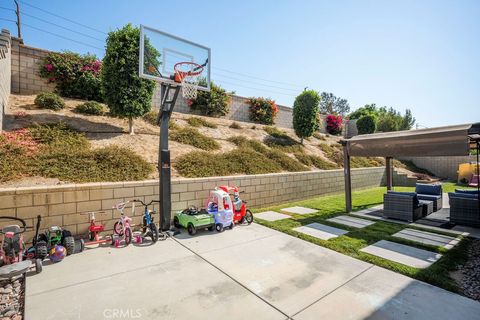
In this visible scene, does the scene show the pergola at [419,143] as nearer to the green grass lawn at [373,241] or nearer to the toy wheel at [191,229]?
the green grass lawn at [373,241]

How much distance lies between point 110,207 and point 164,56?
4.18 metres

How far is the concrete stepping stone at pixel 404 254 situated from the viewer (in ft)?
13.7

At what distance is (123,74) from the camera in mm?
8398

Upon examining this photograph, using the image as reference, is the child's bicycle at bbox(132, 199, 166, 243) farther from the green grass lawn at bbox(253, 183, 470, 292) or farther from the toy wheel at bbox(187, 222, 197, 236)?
the green grass lawn at bbox(253, 183, 470, 292)

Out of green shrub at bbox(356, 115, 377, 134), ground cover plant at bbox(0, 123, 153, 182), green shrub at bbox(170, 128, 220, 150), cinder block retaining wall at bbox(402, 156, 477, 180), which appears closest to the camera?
ground cover plant at bbox(0, 123, 153, 182)

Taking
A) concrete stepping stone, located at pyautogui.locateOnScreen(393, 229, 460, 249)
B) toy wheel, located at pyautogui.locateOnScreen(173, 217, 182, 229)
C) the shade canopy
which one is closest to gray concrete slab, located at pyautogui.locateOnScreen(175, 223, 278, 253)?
toy wheel, located at pyautogui.locateOnScreen(173, 217, 182, 229)

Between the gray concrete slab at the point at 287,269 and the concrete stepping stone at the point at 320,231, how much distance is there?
0.60 metres

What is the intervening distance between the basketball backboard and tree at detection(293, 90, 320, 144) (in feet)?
30.9

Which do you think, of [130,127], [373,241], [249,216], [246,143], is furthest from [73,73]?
[373,241]

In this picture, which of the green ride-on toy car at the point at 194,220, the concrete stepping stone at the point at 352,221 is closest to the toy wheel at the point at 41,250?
the green ride-on toy car at the point at 194,220

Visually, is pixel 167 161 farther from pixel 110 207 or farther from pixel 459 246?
pixel 459 246

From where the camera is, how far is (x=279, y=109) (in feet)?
60.7

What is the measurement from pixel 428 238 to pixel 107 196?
292 inches

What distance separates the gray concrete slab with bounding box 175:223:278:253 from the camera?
5.01m
